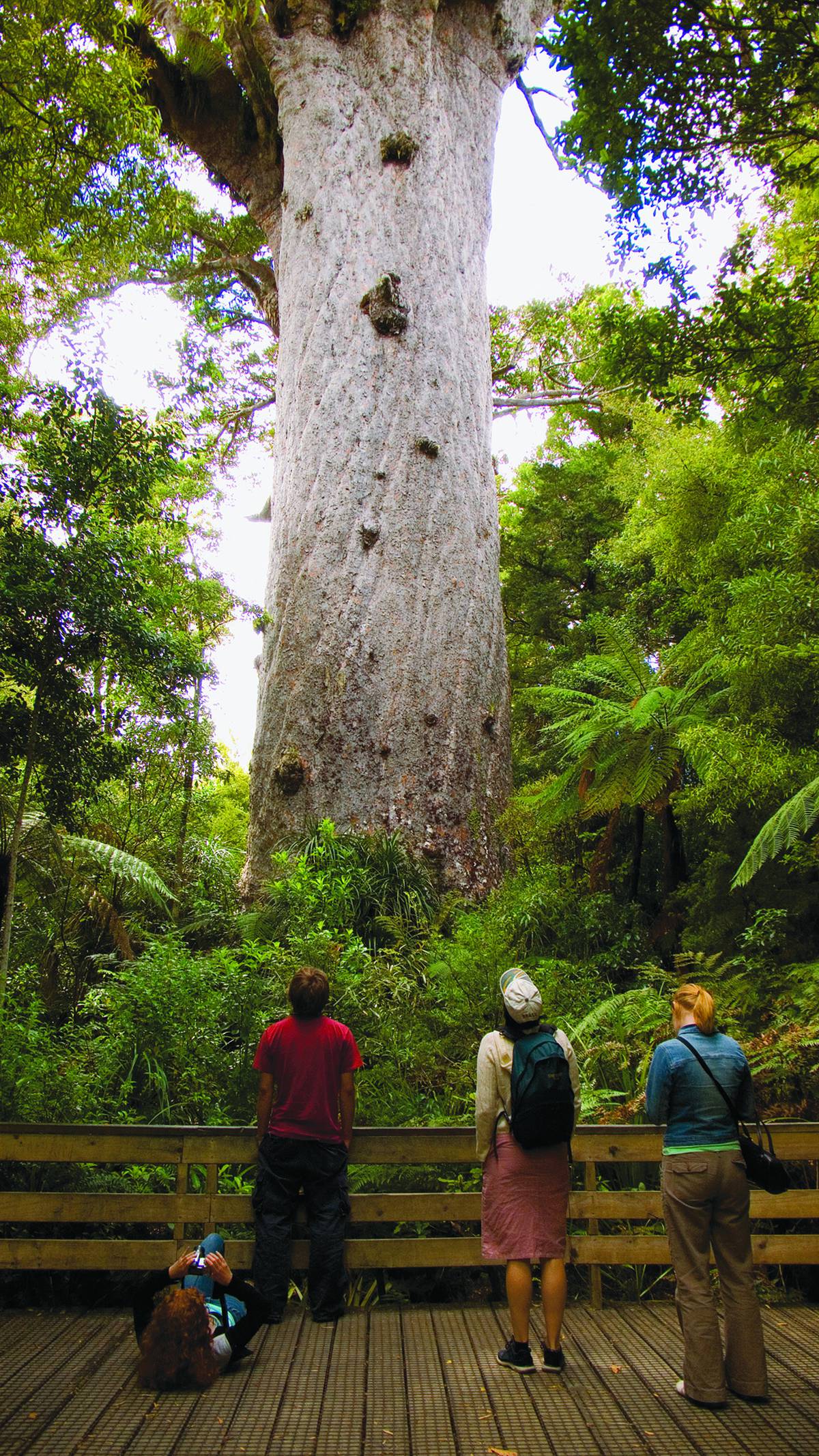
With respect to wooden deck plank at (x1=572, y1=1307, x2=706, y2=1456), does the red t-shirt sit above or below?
above

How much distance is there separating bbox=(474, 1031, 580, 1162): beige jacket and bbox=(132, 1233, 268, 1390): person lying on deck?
0.90 metres

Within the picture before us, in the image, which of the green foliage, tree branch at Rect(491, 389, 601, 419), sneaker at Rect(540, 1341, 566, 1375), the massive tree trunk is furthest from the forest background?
tree branch at Rect(491, 389, 601, 419)

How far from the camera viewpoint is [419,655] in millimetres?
7535

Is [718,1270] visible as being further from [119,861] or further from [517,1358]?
[119,861]

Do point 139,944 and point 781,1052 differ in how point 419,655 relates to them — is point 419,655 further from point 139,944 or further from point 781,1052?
point 781,1052

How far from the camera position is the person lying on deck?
292 cm

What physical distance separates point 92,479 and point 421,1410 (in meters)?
4.63

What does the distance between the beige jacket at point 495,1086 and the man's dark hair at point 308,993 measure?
26.4 inches

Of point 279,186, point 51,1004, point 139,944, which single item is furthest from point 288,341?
point 51,1004

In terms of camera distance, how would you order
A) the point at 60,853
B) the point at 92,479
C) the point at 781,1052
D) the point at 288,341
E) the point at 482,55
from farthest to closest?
1. the point at 482,55
2. the point at 288,341
3. the point at 60,853
4. the point at 92,479
5. the point at 781,1052

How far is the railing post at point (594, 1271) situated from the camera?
3.54 m

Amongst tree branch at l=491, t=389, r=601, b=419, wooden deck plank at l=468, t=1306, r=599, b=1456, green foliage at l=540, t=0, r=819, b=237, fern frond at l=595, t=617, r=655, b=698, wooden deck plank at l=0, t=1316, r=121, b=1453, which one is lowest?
wooden deck plank at l=468, t=1306, r=599, b=1456

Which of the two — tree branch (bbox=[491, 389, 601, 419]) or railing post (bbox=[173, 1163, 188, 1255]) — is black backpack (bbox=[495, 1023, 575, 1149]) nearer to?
railing post (bbox=[173, 1163, 188, 1255])

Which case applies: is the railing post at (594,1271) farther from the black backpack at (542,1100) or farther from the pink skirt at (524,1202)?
the black backpack at (542,1100)
